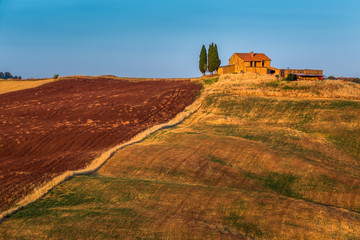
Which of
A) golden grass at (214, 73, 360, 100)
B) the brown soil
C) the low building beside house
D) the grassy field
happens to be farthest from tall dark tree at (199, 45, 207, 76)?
the grassy field

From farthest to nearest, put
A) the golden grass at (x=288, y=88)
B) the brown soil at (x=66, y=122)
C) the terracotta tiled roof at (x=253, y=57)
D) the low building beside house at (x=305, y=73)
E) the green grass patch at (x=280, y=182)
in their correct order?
the terracotta tiled roof at (x=253, y=57)
the low building beside house at (x=305, y=73)
the golden grass at (x=288, y=88)
the brown soil at (x=66, y=122)
the green grass patch at (x=280, y=182)

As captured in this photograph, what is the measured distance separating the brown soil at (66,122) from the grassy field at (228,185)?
13.5ft

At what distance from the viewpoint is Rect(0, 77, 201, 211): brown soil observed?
2939 cm

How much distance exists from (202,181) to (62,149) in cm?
1909

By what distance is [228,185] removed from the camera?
25.6 meters

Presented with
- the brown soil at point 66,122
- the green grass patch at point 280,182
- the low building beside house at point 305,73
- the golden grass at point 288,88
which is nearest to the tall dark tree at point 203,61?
the brown soil at point 66,122

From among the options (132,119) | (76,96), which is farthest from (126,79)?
(132,119)

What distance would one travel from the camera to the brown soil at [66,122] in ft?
96.4

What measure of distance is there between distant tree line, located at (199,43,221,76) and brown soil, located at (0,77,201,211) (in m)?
23.3

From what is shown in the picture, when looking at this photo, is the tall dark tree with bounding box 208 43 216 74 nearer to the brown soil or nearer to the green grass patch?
the brown soil

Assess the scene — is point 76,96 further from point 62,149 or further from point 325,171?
point 325,171

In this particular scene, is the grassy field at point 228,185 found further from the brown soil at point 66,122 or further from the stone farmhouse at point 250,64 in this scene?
the stone farmhouse at point 250,64

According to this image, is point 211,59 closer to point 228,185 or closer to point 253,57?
point 253,57

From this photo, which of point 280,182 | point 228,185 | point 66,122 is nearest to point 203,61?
point 66,122
